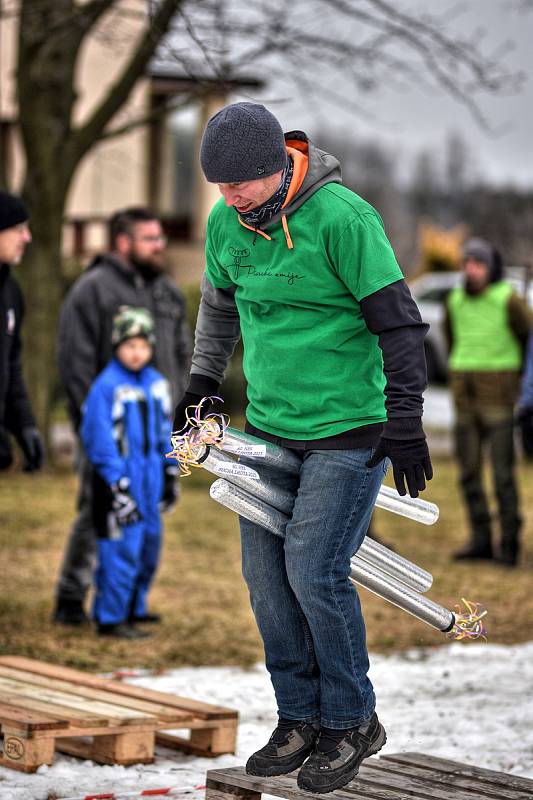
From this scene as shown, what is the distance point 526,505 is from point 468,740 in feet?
27.1

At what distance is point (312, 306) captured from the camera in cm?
388

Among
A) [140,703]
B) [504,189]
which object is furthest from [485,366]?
[504,189]

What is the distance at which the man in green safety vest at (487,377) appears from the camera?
1001cm

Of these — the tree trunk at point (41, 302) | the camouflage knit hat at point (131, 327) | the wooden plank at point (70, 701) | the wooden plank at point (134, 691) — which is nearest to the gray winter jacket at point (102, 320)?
the camouflage knit hat at point (131, 327)

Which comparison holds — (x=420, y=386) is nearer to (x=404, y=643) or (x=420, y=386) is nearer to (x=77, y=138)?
(x=404, y=643)

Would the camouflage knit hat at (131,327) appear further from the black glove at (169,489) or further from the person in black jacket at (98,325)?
the black glove at (169,489)

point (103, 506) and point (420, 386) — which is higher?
point (420, 386)

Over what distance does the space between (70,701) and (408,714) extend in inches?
67.5

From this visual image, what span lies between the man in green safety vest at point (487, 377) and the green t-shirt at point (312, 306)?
6157mm

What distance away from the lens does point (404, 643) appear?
303 inches

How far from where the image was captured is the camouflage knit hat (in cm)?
718

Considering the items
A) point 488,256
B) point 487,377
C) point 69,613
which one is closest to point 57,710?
point 69,613

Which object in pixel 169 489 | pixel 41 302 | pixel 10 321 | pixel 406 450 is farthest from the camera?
pixel 41 302

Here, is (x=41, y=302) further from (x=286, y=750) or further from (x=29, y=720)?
(x=286, y=750)
